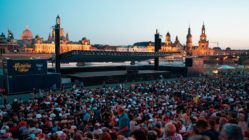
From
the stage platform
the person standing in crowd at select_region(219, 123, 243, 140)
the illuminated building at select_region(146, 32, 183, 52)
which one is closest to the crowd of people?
the person standing in crowd at select_region(219, 123, 243, 140)

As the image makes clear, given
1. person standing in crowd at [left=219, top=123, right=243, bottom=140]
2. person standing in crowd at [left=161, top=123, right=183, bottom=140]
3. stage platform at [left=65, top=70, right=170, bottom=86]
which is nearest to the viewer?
person standing in crowd at [left=219, top=123, right=243, bottom=140]

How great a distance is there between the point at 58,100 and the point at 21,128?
721 centimetres

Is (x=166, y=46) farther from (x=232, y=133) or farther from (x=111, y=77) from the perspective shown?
(x=232, y=133)

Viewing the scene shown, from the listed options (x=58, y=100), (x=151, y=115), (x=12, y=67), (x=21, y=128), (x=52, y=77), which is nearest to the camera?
(x=21, y=128)

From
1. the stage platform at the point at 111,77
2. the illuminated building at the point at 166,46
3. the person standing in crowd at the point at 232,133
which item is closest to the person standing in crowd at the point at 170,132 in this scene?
the person standing in crowd at the point at 232,133

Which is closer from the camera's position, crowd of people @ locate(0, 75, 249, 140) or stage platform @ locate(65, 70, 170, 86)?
crowd of people @ locate(0, 75, 249, 140)

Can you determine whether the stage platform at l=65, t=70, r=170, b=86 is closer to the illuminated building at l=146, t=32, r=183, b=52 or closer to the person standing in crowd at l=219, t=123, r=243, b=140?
the person standing in crowd at l=219, t=123, r=243, b=140

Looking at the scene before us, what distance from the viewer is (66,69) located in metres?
35.8

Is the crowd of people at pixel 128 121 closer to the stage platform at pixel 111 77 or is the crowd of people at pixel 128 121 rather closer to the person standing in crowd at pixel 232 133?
the person standing in crowd at pixel 232 133

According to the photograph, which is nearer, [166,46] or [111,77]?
[111,77]

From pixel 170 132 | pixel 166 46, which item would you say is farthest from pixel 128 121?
pixel 166 46

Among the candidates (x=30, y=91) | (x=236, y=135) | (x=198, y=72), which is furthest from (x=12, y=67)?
(x=198, y=72)

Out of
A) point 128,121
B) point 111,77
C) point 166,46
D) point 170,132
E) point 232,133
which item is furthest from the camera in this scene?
point 166,46

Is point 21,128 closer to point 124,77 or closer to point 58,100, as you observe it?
point 58,100
